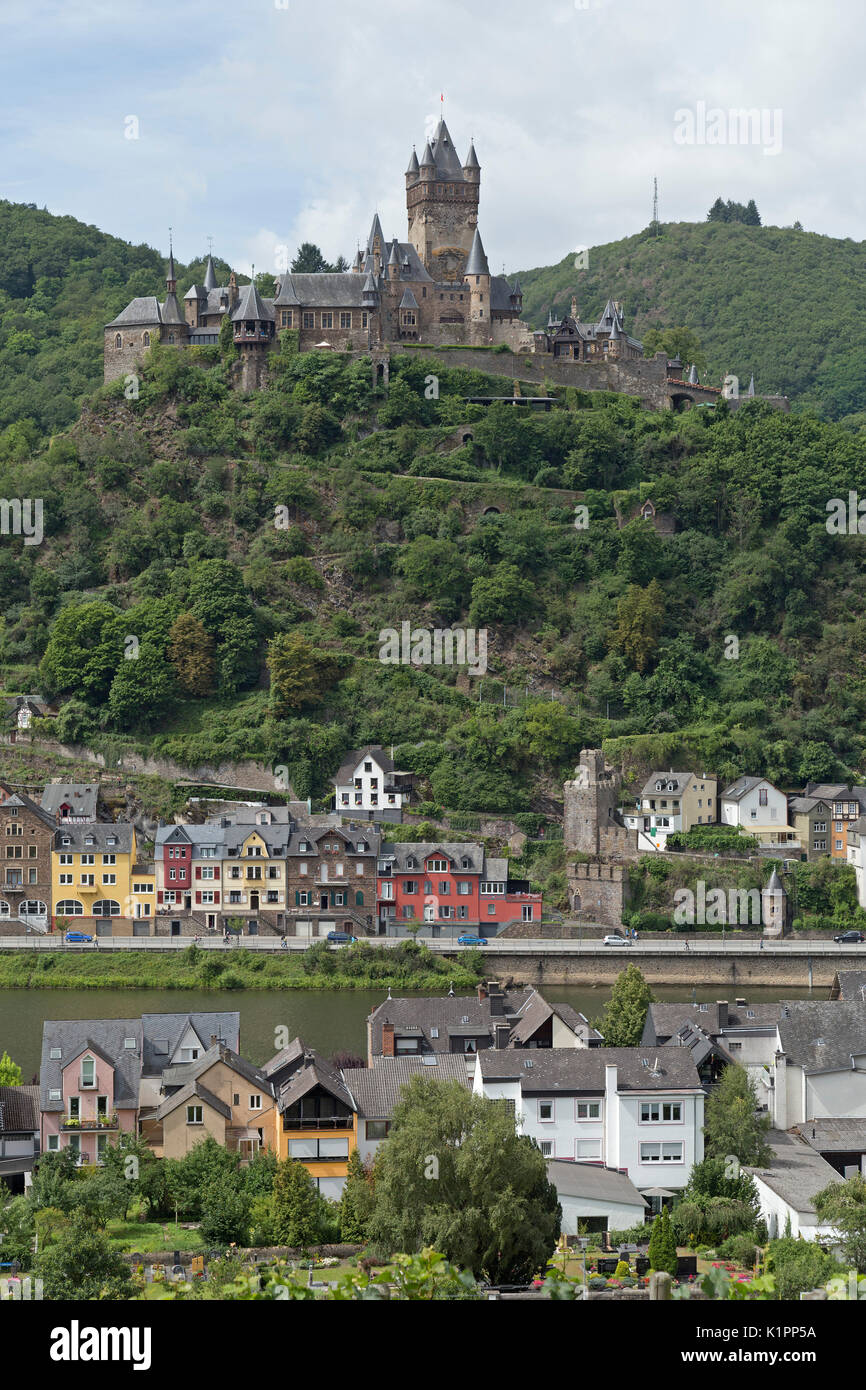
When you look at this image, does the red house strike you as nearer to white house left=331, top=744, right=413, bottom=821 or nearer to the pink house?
white house left=331, top=744, right=413, bottom=821

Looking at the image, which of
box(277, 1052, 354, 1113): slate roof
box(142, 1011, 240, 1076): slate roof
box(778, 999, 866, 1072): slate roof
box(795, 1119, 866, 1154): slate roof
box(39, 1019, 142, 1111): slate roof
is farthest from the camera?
box(142, 1011, 240, 1076): slate roof

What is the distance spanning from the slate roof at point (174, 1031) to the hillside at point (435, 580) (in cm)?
3348

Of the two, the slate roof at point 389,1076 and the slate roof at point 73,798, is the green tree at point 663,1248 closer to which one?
the slate roof at point 389,1076

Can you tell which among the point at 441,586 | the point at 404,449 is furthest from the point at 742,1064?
the point at 404,449

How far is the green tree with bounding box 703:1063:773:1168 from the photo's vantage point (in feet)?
114

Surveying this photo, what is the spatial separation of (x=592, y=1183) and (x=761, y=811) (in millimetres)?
43094

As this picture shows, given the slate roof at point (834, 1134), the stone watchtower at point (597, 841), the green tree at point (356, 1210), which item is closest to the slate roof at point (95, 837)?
the stone watchtower at point (597, 841)

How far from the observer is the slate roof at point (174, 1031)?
4006 centimetres

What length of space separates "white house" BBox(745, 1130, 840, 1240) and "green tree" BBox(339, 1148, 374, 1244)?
706 cm

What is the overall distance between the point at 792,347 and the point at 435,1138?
13591 cm

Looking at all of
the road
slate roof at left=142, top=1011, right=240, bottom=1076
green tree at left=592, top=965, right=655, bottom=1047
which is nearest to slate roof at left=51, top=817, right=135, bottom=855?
the road

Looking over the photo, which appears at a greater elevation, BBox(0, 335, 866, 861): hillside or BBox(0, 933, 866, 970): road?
BBox(0, 335, 866, 861): hillside

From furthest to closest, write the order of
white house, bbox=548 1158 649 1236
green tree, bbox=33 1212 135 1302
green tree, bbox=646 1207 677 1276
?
white house, bbox=548 1158 649 1236 → green tree, bbox=646 1207 677 1276 → green tree, bbox=33 1212 135 1302

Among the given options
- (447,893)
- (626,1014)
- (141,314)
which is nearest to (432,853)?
(447,893)
